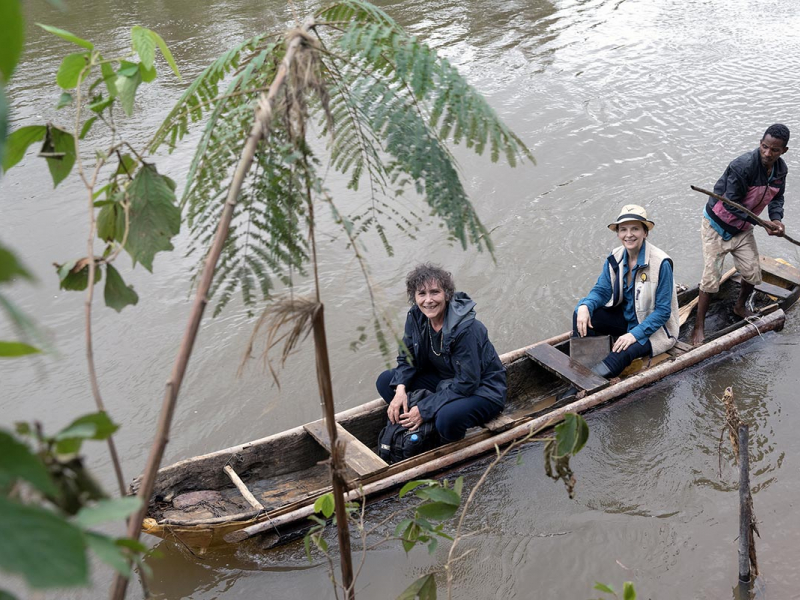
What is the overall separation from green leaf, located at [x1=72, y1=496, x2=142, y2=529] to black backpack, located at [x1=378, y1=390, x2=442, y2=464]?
419 centimetres

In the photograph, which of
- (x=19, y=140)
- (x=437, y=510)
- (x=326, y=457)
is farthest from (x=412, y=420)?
(x=19, y=140)

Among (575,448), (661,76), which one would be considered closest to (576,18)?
(661,76)

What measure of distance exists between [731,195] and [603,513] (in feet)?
9.12

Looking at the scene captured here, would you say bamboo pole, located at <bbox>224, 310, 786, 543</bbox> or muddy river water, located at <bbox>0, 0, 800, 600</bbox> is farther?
muddy river water, located at <bbox>0, 0, 800, 600</bbox>

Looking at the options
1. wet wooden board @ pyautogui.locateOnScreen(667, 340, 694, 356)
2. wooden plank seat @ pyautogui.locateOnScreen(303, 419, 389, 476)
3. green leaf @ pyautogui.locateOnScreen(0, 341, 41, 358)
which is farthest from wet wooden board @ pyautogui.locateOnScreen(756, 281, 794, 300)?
green leaf @ pyautogui.locateOnScreen(0, 341, 41, 358)

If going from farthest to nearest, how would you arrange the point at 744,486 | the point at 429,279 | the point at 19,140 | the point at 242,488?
the point at 429,279 → the point at 242,488 → the point at 744,486 → the point at 19,140

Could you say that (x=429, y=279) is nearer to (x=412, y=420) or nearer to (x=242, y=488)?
(x=412, y=420)

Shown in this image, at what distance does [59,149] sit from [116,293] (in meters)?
0.34

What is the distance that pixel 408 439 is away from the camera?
5.08 meters

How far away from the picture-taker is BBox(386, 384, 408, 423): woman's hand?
515 centimetres

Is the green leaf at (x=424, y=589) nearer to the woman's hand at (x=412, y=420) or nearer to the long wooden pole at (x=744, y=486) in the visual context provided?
the long wooden pole at (x=744, y=486)

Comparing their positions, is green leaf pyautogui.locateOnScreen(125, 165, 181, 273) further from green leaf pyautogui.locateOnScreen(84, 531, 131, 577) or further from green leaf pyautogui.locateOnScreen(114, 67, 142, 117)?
green leaf pyautogui.locateOnScreen(84, 531, 131, 577)

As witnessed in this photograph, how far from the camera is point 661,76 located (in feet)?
41.0

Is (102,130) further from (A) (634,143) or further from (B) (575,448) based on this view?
(B) (575,448)
